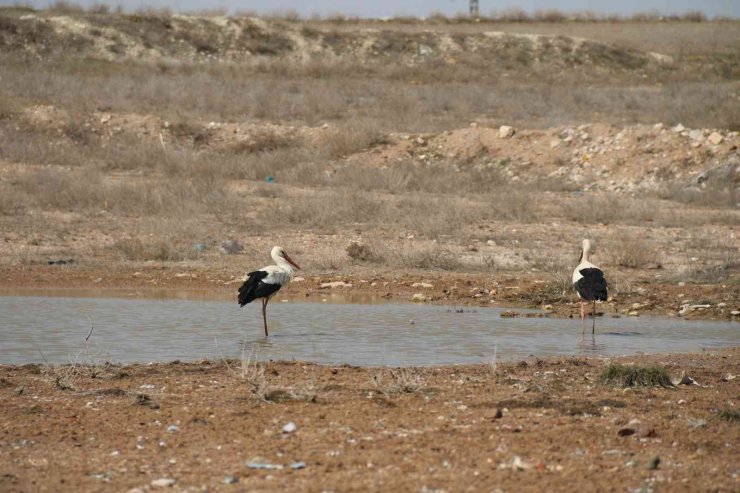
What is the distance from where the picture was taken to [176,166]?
23.1 m

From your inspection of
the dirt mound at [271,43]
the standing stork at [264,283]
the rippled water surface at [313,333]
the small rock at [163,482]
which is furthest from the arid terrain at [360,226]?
the standing stork at [264,283]

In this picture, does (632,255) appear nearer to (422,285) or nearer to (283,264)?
(422,285)

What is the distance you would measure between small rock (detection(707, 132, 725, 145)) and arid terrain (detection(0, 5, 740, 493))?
0.18 meters

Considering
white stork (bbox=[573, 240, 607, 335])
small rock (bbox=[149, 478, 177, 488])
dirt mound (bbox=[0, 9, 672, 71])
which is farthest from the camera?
Answer: dirt mound (bbox=[0, 9, 672, 71])

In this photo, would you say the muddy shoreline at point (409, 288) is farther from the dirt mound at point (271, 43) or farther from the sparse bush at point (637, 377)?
the dirt mound at point (271, 43)

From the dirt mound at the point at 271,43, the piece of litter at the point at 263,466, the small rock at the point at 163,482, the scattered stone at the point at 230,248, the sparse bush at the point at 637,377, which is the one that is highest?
the dirt mound at the point at 271,43

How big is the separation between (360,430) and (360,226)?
11.8 m

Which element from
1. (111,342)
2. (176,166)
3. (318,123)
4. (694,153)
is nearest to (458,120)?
(318,123)

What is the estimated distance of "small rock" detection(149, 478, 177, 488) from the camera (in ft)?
17.9

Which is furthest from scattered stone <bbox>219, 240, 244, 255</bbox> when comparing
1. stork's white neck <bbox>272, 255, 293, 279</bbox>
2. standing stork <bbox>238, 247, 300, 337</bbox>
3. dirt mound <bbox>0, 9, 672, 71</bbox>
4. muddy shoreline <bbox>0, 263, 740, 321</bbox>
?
dirt mound <bbox>0, 9, 672, 71</bbox>

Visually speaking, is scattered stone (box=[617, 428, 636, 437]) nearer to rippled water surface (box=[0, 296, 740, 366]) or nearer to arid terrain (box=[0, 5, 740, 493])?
arid terrain (box=[0, 5, 740, 493])

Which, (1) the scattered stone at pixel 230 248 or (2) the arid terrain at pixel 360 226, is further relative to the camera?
(1) the scattered stone at pixel 230 248

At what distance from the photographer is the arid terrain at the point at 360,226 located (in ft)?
20.1

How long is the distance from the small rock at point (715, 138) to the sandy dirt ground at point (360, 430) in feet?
55.0
